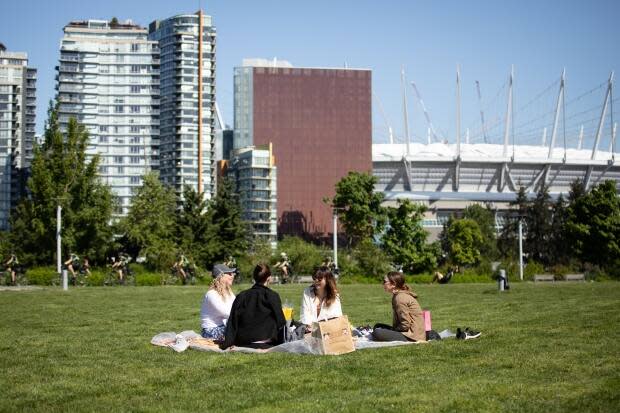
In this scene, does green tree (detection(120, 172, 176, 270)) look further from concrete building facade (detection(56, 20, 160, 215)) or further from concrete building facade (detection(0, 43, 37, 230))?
concrete building facade (detection(0, 43, 37, 230))

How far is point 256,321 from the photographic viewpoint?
44.7 feet

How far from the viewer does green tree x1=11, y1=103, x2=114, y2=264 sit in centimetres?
5050

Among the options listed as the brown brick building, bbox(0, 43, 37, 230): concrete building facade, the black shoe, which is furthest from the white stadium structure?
the black shoe

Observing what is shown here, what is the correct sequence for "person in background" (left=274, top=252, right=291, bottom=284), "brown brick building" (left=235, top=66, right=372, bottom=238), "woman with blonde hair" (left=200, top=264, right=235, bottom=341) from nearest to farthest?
1. "woman with blonde hair" (left=200, top=264, right=235, bottom=341)
2. "person in background" (left=274, top=252, right=291, bottom=284)
3. "brown brick building" (left=235, top=66, right=372, bottom=238)

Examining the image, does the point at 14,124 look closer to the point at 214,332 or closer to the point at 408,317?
the point at 214,332

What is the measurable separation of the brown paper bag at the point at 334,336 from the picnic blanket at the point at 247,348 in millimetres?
107

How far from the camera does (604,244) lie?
198 feet

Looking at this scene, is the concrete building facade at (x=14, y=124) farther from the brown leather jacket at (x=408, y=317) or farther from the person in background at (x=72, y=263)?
the brown leather jacket at (x=408, y=317)

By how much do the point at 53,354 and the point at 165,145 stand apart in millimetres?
122012

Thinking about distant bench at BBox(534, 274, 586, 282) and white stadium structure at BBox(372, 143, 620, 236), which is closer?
distant bench at BBox(534, 274, 586, 282)

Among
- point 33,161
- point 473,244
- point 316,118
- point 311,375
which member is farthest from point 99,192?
point 316,118

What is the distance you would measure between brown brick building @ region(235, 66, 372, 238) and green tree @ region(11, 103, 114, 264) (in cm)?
9066

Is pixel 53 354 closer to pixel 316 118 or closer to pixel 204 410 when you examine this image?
pixel 204 410

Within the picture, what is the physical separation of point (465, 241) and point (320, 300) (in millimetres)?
66903
